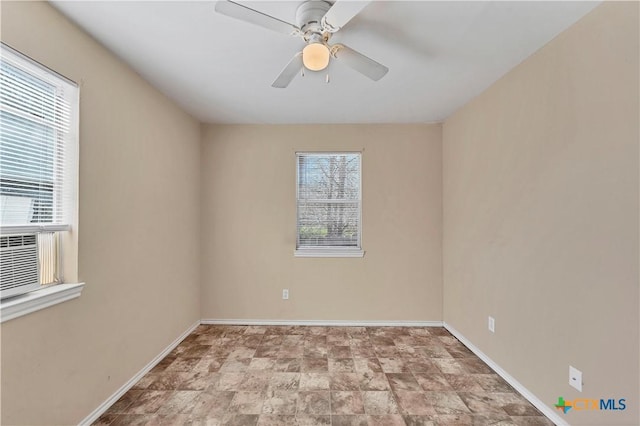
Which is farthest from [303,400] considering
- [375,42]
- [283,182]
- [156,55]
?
[156,55]

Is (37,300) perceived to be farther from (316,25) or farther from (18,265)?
(316,25)

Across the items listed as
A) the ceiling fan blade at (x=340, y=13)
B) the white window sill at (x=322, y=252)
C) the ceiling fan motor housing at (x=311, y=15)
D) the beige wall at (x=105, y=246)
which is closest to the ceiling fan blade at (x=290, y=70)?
the ceiling fan motor housing at (x=311, y=15)

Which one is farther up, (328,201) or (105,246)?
(328,201)

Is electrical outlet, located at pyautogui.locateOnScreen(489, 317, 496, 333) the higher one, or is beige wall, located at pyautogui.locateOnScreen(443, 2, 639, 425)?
beige wall, located at pyautogui.locateOnScreen(443, 2, 639, 425)

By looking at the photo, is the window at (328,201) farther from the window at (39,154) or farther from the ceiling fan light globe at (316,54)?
the window at (39,154)

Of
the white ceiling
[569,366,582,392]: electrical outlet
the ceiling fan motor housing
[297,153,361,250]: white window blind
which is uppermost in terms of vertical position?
the white ceiling

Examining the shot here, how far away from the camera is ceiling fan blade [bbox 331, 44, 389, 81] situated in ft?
5.21

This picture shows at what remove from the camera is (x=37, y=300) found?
56.1 inches

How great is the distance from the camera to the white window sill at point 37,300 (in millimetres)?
1306

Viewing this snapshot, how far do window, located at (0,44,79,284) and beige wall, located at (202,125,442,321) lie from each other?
1775 mm

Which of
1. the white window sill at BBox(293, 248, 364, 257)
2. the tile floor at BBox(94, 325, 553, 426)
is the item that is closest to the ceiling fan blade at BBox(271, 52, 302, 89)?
the white window sill at BBox(293, 248, 364, 257)

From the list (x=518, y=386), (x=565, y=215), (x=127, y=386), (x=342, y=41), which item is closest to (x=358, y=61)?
(x=342, y=41)

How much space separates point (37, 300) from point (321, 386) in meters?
1.85

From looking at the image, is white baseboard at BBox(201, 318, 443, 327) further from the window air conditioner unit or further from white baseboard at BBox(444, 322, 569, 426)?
the window air conditioner unit
